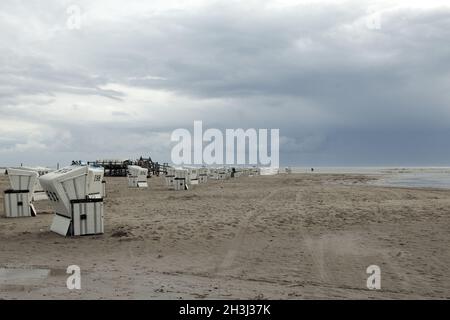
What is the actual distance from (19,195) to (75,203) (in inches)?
229

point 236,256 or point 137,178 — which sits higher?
point 137,178

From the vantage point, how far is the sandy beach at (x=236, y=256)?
7156 millimetres

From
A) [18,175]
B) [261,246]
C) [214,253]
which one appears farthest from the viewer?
[18,175]

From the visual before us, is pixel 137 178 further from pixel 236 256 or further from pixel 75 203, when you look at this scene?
pixel 236 256

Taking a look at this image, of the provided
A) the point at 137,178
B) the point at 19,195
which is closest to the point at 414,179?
the point at 137,178

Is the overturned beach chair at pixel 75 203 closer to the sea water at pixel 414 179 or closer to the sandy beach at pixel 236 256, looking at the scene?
the sandy beach at pixel 236 256

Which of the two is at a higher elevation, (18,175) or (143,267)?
(18,175)

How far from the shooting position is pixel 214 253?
10531 millimetres

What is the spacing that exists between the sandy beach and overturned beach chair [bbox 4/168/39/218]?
2.32 ft

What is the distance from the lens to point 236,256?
10180mm
